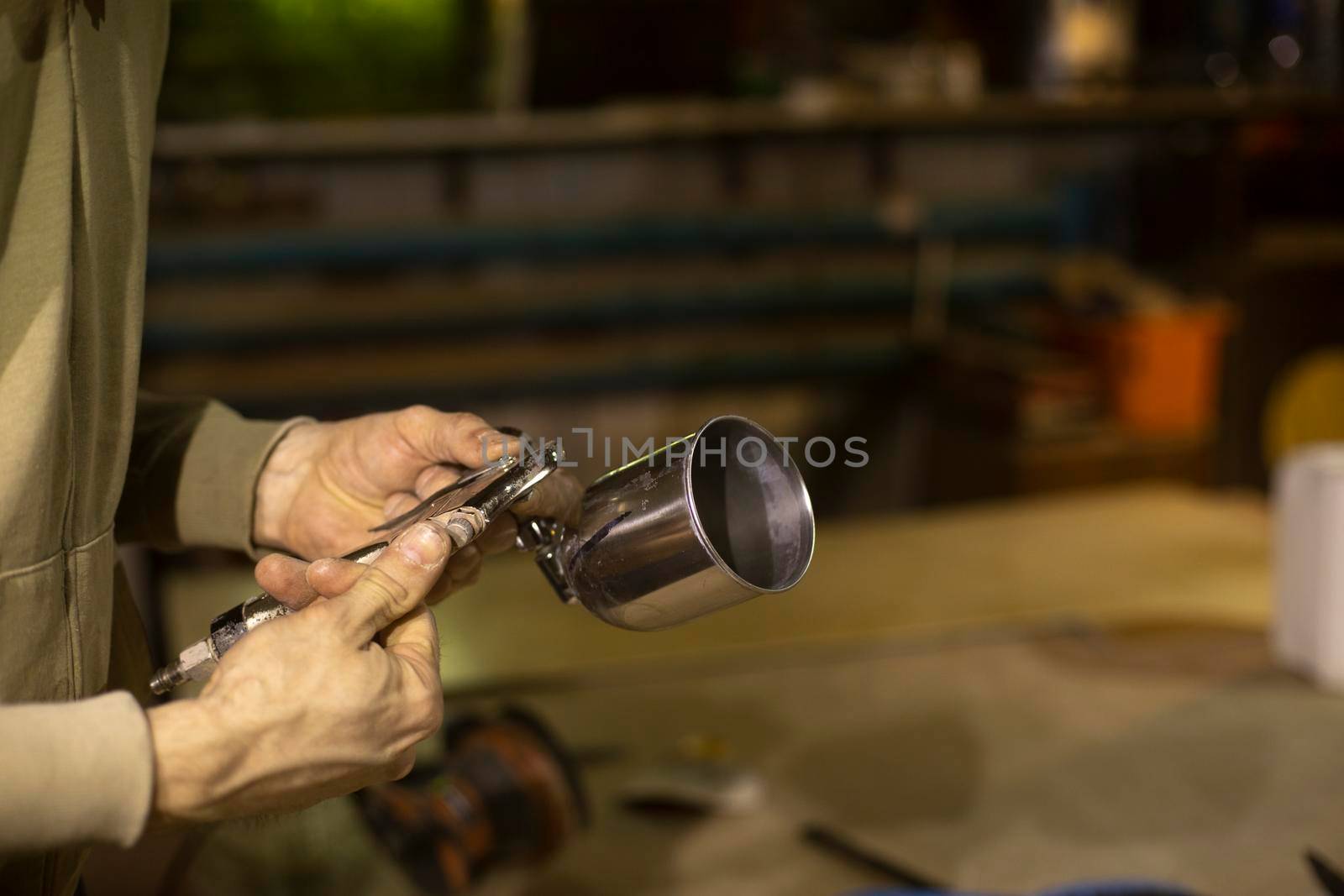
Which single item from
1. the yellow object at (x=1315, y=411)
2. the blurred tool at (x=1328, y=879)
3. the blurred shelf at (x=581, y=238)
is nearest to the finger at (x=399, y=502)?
the blurred tool at (x=1328, y=879)

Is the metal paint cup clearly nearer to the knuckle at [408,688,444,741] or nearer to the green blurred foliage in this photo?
the knuckle at [408,688,444,741]

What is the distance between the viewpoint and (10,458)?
2.43ft

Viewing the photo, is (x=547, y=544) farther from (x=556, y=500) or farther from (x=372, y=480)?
(x=372, y=480)

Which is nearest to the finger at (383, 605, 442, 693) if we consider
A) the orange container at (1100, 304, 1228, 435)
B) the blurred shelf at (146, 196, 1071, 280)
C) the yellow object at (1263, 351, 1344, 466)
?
the yellow object at (1263, 351, 1344, 466)

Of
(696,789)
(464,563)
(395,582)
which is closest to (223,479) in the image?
(464,563)

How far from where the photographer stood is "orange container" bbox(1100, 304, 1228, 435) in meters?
3.51

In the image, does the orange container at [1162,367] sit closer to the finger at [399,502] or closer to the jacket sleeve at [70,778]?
the finger at [399,502]

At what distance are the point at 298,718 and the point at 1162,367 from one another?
332 centimetres

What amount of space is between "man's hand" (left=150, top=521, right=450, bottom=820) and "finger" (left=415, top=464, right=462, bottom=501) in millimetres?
206

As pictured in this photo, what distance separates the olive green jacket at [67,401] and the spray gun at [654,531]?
0.09m

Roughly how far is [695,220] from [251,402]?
1404mm

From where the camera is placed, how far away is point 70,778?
0.65 metres

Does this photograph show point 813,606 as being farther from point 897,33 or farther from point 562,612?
point 897,33

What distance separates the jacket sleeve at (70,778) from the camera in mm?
646
